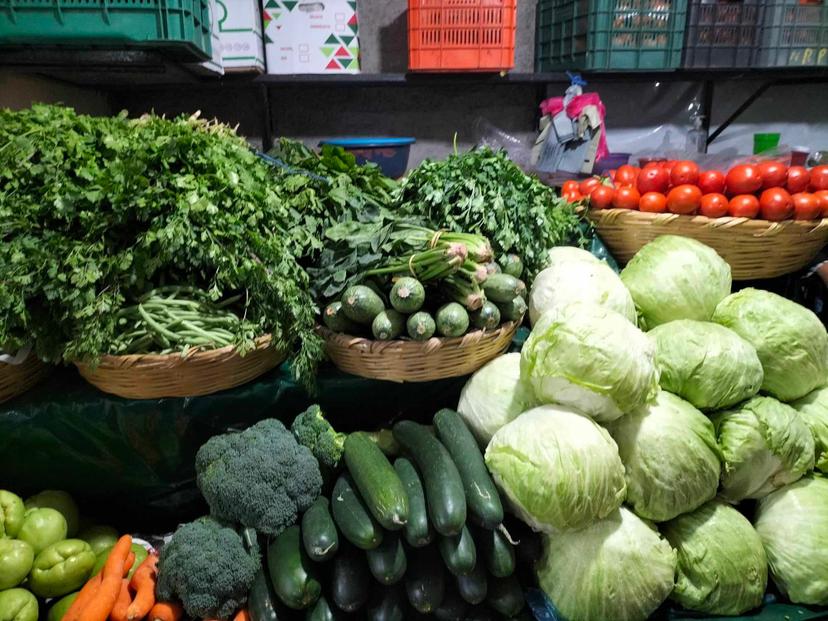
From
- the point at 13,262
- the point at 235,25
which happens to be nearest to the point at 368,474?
the point at 13,262

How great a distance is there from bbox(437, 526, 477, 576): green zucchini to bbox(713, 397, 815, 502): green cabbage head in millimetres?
755

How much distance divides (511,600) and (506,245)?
989 mm

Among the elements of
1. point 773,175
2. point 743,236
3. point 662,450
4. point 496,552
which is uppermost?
point 773,175

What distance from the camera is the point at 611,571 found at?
1.39 meters

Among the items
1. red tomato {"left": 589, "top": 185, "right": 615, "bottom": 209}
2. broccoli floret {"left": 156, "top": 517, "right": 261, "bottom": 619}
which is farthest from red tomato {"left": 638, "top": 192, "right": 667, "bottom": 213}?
broccoli floret {"left": 156, "top": 517, "right": 261, "bottom": 619}

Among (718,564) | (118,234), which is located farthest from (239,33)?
(718,564)

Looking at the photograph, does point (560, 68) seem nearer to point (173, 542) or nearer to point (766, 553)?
point (766, 553)

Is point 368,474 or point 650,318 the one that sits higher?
point 650,318

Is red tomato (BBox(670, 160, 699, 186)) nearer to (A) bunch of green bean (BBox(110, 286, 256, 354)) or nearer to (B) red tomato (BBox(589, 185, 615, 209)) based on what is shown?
(B) red tomato (BBox(589, 185, 615, 209))

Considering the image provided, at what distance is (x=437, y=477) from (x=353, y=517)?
9.0 inches

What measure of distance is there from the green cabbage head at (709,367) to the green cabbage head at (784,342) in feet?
0.31

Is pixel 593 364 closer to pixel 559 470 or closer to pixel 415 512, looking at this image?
pixel 559 470

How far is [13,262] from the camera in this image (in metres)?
1.34

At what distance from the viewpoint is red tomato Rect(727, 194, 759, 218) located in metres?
2.06
